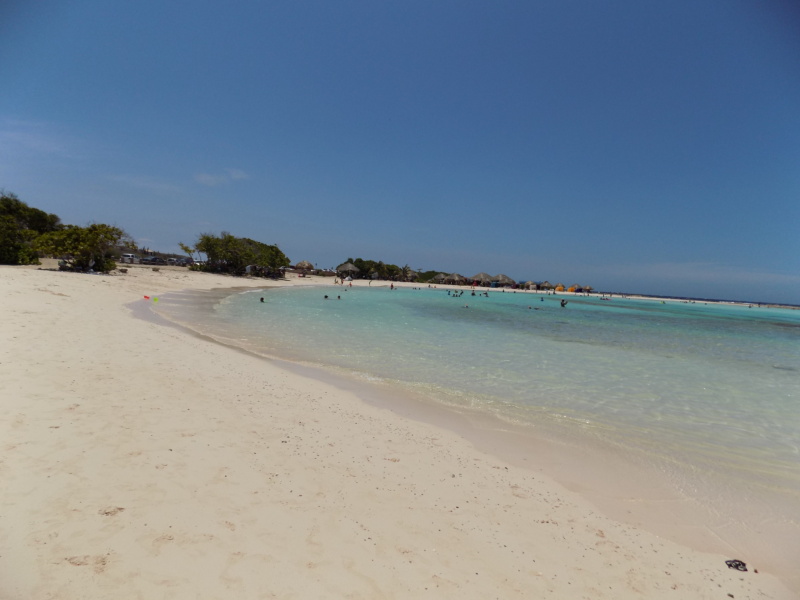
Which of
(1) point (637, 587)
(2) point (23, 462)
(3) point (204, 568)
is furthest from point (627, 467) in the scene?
(2) point (23, 462)

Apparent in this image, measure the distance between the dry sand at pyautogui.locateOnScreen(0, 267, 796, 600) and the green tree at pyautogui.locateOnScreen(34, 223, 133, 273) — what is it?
A: 24783 mm

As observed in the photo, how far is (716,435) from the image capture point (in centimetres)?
600

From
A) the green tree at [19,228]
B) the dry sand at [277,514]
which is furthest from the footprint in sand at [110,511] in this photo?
the green tree at [19,228]

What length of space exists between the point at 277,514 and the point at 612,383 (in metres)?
8.84

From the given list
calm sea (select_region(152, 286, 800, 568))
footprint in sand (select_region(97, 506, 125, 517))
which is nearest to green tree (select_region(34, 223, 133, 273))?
calm sea (select_region(152, 286, 800, 568))

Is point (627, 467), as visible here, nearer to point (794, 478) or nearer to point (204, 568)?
point (794, 478)

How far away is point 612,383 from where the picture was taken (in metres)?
8.89

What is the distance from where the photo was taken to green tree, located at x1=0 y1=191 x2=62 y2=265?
22703 mm

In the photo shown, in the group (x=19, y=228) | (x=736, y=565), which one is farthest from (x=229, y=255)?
(x=736, y=565)

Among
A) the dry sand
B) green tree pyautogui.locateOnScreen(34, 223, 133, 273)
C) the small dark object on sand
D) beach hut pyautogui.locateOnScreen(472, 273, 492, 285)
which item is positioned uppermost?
beach hut pyautogui.locateOnScreen(472, 273, 492, 285)

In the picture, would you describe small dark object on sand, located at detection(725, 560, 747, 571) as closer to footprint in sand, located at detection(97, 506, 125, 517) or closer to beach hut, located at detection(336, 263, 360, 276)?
footprint in sand, located at detection(97, 506, 125, 517)

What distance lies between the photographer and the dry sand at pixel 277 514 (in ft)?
7.50

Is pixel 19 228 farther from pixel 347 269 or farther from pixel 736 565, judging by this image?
pixel 736 565

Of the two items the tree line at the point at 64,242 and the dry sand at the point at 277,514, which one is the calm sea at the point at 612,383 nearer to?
the dry sand at the point at 277,514
